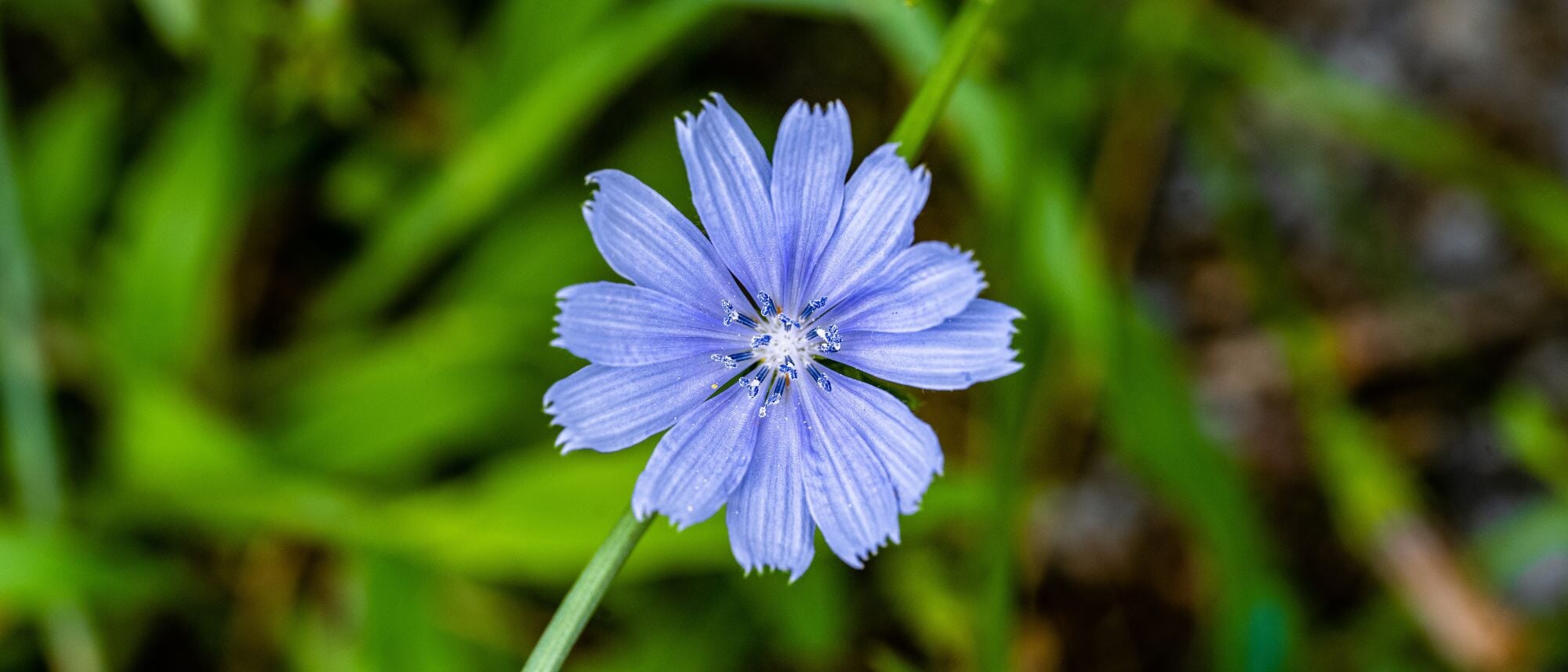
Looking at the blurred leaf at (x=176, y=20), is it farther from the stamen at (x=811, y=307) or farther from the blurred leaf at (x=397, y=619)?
the stamen at (x=811, y=307)

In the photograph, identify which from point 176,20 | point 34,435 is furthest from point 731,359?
point 34,435

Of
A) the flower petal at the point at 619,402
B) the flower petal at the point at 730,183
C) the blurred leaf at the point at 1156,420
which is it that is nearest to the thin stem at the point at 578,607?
the flower petal at the point at 619,402

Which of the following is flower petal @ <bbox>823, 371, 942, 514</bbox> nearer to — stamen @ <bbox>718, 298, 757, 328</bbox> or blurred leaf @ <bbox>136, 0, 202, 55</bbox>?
stamen @ <bbox>718, 298, 757, 328</bbox>

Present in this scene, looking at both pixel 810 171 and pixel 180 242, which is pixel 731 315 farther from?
pixel 180 242

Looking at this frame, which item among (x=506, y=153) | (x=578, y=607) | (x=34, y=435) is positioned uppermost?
(x=506, y=153)

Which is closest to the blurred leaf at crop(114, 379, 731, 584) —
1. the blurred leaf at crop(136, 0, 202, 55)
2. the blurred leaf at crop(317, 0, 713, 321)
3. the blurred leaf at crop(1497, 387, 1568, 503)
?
the blurred leaf at crop(317, 0, 713, 321)

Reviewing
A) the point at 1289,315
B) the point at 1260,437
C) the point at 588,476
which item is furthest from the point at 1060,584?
the point at 588,476
